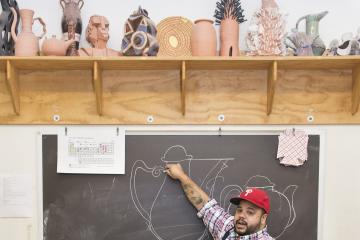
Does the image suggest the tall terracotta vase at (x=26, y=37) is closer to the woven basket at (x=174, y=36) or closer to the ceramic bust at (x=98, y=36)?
the ceramic bust at (x=98, y=36)

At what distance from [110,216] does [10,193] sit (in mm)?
490

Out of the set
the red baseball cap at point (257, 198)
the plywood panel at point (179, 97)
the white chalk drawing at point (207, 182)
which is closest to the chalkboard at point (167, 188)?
the white chalk drawing at point (207, 182)

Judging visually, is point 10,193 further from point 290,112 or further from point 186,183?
point 290,112

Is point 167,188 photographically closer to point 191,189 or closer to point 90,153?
point 191,189

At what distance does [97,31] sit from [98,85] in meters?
0.24

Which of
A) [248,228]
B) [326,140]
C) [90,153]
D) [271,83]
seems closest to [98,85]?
[90,153]

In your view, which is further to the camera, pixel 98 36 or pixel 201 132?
pixel 201 132

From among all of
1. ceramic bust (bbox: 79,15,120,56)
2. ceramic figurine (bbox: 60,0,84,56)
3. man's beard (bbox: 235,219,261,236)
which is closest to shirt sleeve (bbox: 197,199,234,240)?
man's beard (bbox: 235,219,261,236)

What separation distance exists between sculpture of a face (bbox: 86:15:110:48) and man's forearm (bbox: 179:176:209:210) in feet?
2.38

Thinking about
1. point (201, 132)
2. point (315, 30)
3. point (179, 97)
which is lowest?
point (201, 132)

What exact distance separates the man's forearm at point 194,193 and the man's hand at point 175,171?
18 mm

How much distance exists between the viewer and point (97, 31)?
1896mm

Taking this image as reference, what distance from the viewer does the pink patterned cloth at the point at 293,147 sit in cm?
196

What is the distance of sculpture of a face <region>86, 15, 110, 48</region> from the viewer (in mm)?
1896
